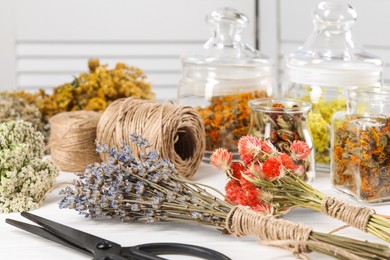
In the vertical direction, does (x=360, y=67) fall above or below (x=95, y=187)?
above

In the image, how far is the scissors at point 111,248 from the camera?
86 centimetres

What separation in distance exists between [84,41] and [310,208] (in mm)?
1797

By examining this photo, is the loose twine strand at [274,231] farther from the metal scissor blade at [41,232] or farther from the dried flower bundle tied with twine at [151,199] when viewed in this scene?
the metal scissor blade at [41,232]

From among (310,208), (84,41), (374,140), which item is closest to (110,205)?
(310,208)

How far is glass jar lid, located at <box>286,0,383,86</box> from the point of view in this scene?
136cm

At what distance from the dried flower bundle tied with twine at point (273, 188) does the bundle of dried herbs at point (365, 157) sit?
0.46ft

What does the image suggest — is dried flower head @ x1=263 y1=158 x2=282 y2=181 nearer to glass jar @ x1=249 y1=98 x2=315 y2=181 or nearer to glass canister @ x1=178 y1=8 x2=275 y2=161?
glass jar @ x1=249 y1=98 x2=315 y2=181

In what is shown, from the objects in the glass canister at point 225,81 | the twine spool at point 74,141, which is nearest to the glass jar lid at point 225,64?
the glass canister at point 225,81

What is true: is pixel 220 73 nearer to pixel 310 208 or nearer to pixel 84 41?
pixel 310 208

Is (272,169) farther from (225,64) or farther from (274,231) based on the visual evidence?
(225,64)

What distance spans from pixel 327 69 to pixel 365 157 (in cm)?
30

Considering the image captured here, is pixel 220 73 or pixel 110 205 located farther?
pixel 220 73

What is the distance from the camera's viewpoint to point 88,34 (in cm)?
267

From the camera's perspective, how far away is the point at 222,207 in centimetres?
100
